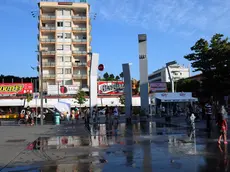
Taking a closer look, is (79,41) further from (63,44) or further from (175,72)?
(175,72)

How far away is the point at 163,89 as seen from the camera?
159 ft

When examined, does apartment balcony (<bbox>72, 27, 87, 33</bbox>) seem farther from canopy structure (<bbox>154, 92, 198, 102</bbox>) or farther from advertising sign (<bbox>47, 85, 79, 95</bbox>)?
canopy structure (<bbox>154, 92, 198, 102</bbox>)

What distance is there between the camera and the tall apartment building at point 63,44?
224 ft

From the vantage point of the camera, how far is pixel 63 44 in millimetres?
68500

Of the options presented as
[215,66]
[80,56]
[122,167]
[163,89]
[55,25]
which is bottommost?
[122,167]

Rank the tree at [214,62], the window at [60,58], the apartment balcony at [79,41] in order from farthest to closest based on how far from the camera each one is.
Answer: the apartment balcony at [79,41], the window at [60,58], the tree at [214,62]

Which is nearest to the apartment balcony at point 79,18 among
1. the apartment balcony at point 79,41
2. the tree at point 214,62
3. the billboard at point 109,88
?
the apartment balcony at point 79,41

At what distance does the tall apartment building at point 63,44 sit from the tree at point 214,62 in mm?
27620

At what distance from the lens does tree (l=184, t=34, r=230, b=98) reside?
47000 millimetres

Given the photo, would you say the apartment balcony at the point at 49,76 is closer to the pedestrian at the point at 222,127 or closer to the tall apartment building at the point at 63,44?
the tall apartment building at the point at 63,44

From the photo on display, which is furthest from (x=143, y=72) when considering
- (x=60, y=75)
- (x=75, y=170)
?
(x=60, y=75)

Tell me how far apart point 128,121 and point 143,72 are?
5997 millimetres

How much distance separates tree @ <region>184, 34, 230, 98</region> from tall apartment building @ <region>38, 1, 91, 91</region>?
27.6 meters

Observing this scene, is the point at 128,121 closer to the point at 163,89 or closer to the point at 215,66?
the point at 163,89
